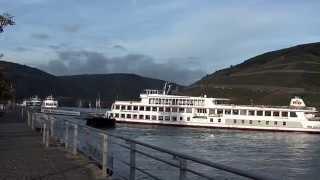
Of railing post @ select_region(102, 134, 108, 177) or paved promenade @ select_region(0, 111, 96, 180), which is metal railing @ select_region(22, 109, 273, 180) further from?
paved promenade @ select_region(0, 111, 96, 180)

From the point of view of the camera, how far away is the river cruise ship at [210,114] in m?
122

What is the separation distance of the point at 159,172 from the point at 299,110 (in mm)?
96279

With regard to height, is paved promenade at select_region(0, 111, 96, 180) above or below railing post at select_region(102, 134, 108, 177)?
below

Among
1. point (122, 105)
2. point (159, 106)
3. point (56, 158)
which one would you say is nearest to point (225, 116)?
point (159, 106)

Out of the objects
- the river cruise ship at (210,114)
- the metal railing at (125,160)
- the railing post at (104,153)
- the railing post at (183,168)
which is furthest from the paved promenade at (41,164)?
the river cruise ship at (210,114)

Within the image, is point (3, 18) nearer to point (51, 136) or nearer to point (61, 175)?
point (61, 175)

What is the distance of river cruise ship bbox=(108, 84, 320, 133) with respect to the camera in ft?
400

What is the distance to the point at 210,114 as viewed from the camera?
124 meters

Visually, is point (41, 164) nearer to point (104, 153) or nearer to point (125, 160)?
point (104, 153)

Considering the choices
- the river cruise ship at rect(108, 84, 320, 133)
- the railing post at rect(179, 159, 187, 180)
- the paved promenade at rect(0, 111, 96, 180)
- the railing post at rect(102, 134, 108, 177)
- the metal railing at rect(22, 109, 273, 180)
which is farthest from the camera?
the river cruise ship at rect(108, 84, 320, 133)

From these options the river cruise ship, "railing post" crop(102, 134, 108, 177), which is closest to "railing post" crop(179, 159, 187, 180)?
→ "railing post" crop(102, 134, 108, 177)

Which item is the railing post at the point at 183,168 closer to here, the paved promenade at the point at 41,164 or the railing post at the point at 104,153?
the railing post at the point at 104,153

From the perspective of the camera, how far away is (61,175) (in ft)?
52.9

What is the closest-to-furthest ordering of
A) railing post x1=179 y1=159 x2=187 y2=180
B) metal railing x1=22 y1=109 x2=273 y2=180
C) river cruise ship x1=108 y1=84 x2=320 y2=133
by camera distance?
metal railing x1=22 y1=109 x2=273 y2=180
railing post x1=179 y1=159 x2=187 y2=180
river cruise ship x1=108 y1=84 x2=320 y2=133
